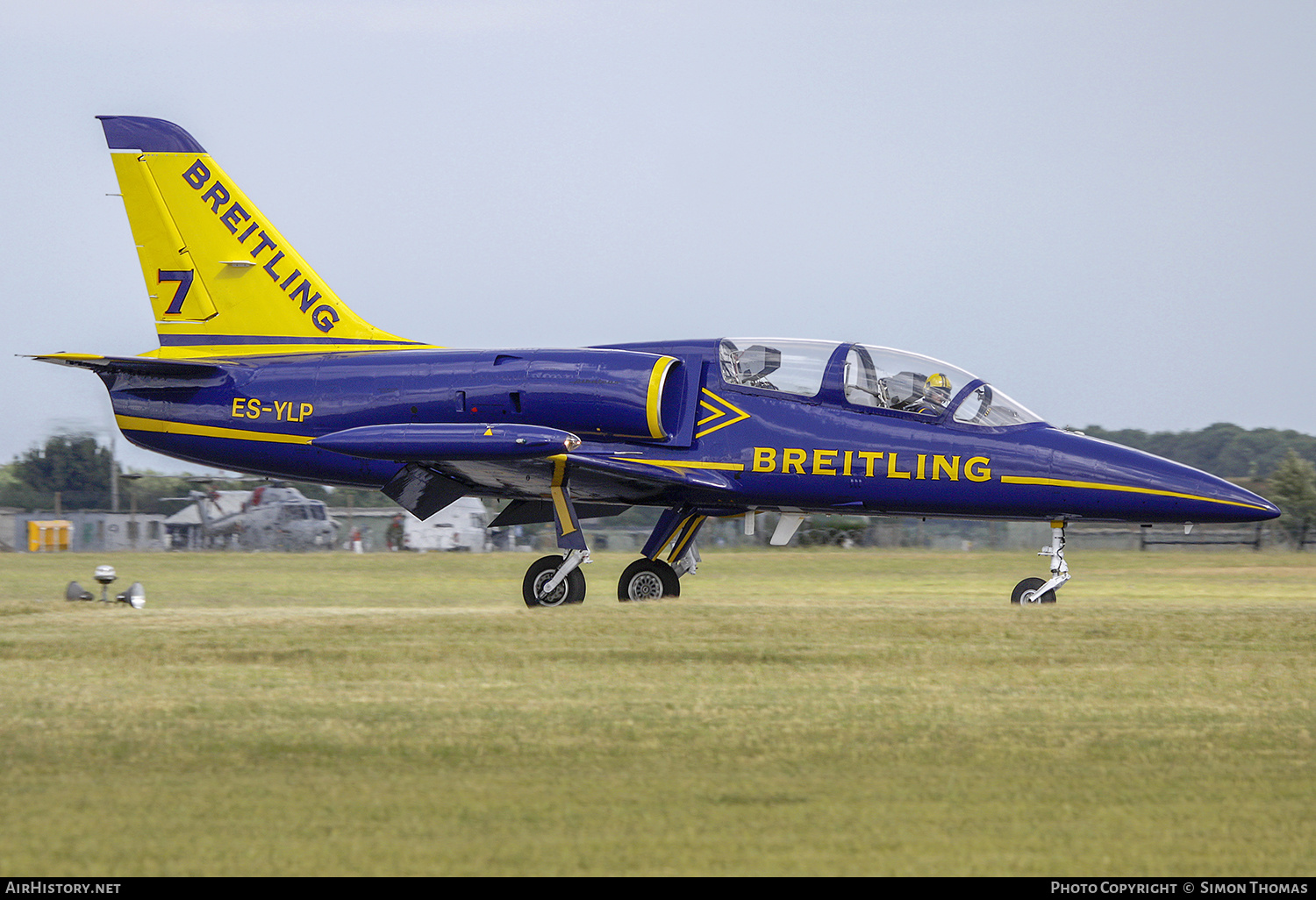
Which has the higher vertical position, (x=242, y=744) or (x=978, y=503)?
(x=978, y=503)

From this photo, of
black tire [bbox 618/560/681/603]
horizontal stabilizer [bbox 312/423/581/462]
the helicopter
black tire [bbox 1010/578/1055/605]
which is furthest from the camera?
the helicopter

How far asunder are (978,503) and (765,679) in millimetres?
5369

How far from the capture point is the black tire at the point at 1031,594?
509 inches

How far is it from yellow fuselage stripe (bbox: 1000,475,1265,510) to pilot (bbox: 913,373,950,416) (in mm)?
914

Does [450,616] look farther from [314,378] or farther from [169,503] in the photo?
[169,503]

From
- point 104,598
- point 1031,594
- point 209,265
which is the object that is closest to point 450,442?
point 209,265

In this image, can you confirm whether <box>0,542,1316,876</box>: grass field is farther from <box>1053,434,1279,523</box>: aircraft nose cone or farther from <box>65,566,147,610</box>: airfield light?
<box>65,566,147,610</box>: airfield light

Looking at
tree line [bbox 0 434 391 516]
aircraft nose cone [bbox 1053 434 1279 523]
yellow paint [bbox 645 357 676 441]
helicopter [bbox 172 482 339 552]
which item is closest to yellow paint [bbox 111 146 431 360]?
yellow paint [bbox 645 357 676 441]

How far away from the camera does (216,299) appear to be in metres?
15.1

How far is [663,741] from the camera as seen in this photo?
6.69 meters

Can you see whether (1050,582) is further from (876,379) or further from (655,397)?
(655,397)

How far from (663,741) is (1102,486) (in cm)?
744

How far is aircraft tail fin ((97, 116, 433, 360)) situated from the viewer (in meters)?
15.1
